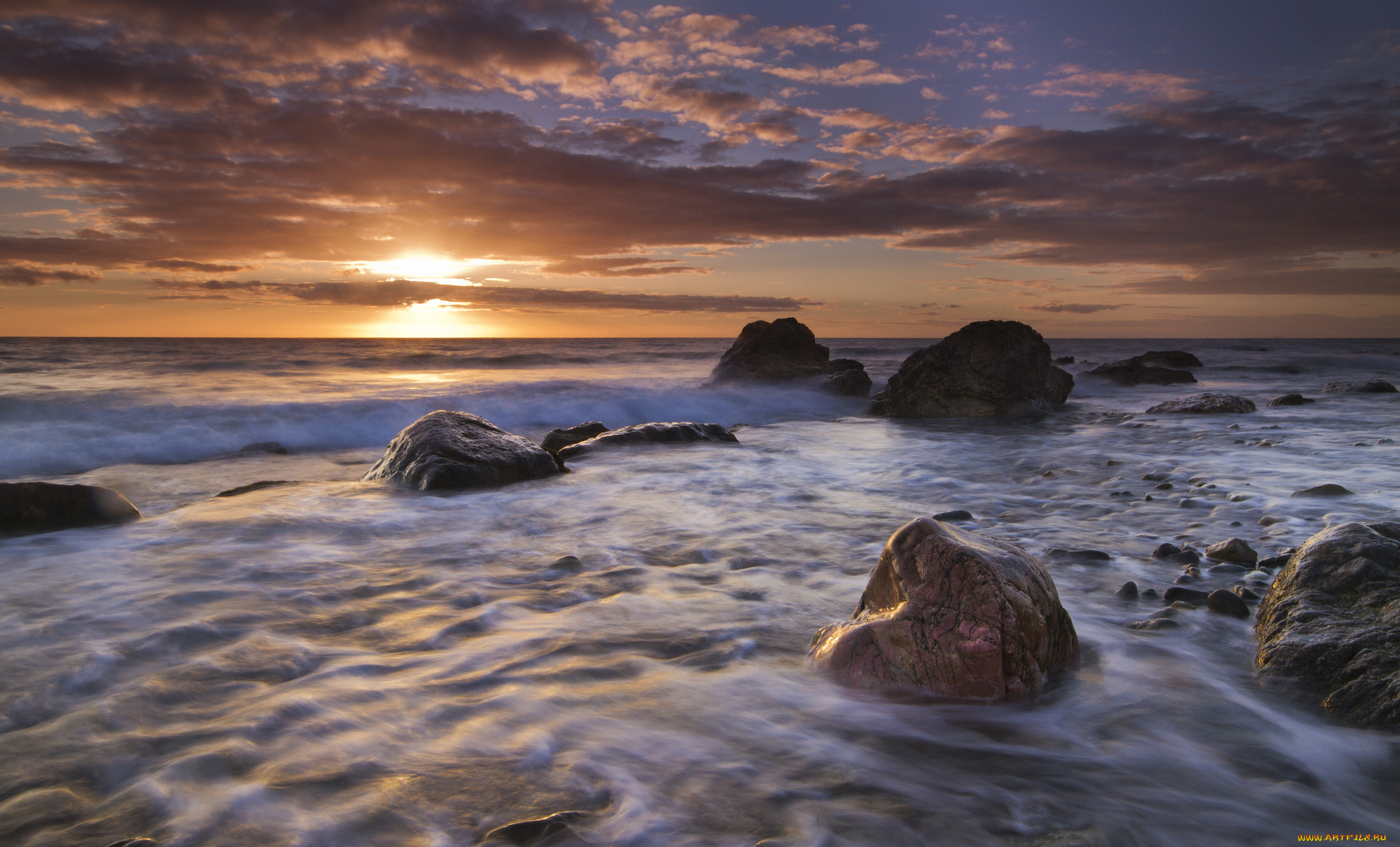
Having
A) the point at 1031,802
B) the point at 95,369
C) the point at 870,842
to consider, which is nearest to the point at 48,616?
the point at 870,842

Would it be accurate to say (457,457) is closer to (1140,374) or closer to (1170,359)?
(1140,374)

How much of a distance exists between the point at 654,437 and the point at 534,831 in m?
7.18

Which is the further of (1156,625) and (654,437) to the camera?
(654,437)

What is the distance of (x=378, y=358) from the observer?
104 feet

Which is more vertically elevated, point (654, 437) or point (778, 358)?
point (778, 358)

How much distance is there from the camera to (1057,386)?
13.4m

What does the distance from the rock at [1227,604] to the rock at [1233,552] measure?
67cm

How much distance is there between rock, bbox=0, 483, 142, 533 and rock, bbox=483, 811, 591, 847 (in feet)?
15.4

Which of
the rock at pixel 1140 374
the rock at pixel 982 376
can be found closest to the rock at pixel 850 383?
the rock at pixel 982 376

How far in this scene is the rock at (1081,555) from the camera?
3951mm

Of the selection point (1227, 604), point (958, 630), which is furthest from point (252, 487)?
point (1227, 604)

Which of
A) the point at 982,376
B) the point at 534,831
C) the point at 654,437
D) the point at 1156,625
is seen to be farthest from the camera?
the point at 982,376

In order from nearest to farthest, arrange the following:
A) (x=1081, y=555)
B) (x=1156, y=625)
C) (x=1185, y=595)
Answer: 1. (x=1156, y=625)
2. (x=1185, y=595)
3. (x=1081, y=555)

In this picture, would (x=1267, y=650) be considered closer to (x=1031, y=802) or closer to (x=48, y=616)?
(x=1031, y=802)
